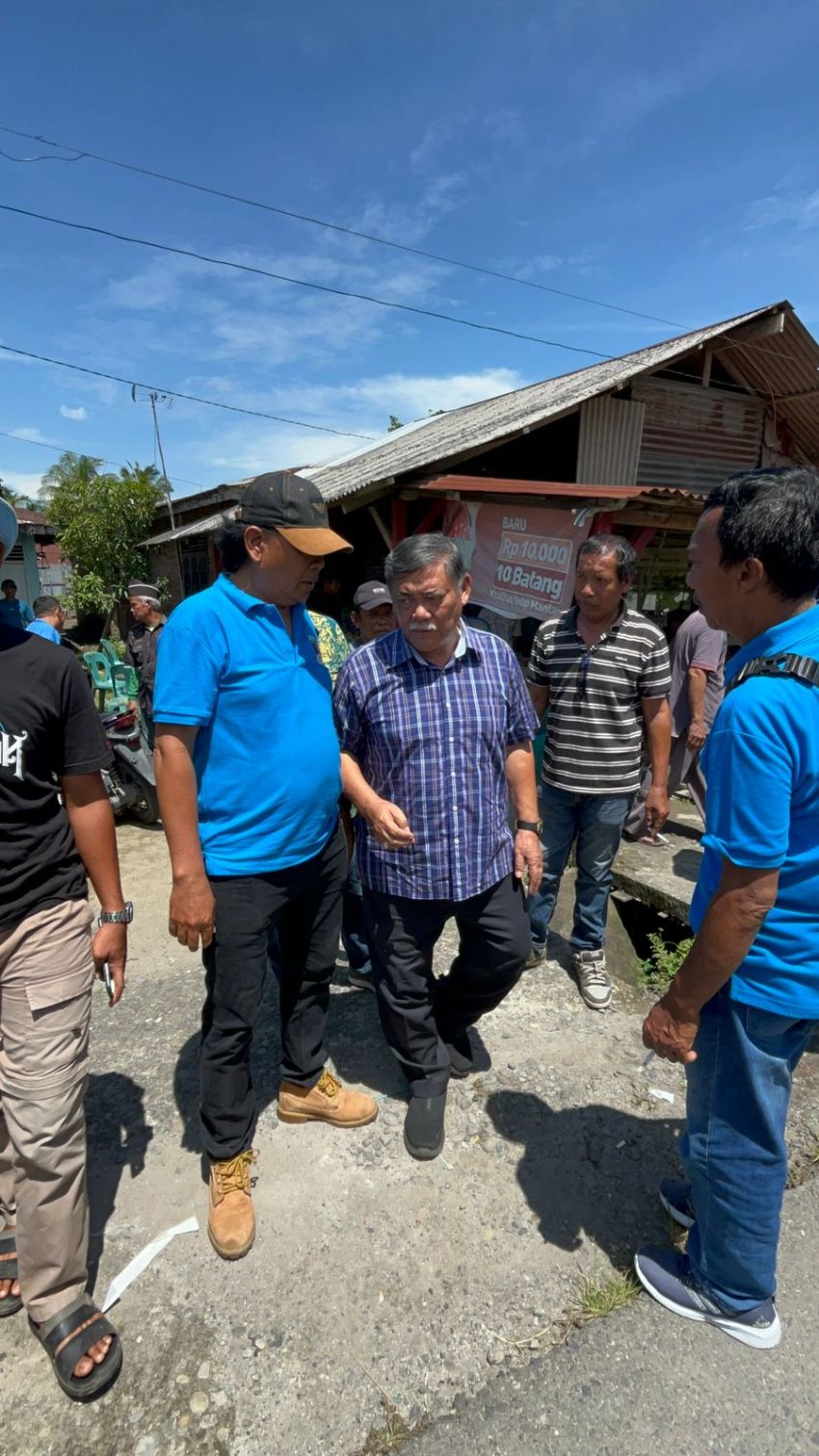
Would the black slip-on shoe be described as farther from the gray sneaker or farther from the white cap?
the white cap

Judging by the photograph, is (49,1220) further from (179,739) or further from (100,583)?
(100,583)

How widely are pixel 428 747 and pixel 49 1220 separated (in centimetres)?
156

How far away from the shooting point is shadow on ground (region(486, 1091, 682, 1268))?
6.88ft

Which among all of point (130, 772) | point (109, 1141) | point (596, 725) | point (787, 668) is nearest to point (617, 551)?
point (596, 725)

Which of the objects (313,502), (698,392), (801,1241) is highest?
Result: (698,392)

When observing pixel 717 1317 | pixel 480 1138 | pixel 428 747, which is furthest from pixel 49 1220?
pixel 717 1317

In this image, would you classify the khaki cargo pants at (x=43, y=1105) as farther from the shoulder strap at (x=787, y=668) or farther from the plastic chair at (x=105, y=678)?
the plastic chair at (x=105, y=678)

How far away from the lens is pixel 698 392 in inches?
351

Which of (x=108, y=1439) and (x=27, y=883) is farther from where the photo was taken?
(x=27, y=883)

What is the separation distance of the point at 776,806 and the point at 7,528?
75.1 inches

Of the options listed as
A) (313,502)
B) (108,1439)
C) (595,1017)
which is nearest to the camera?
(108,1439)

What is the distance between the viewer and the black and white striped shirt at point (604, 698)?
3.08 metres

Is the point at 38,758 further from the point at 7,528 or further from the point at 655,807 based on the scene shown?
the point at 655,807

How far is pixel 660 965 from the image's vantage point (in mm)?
3621
